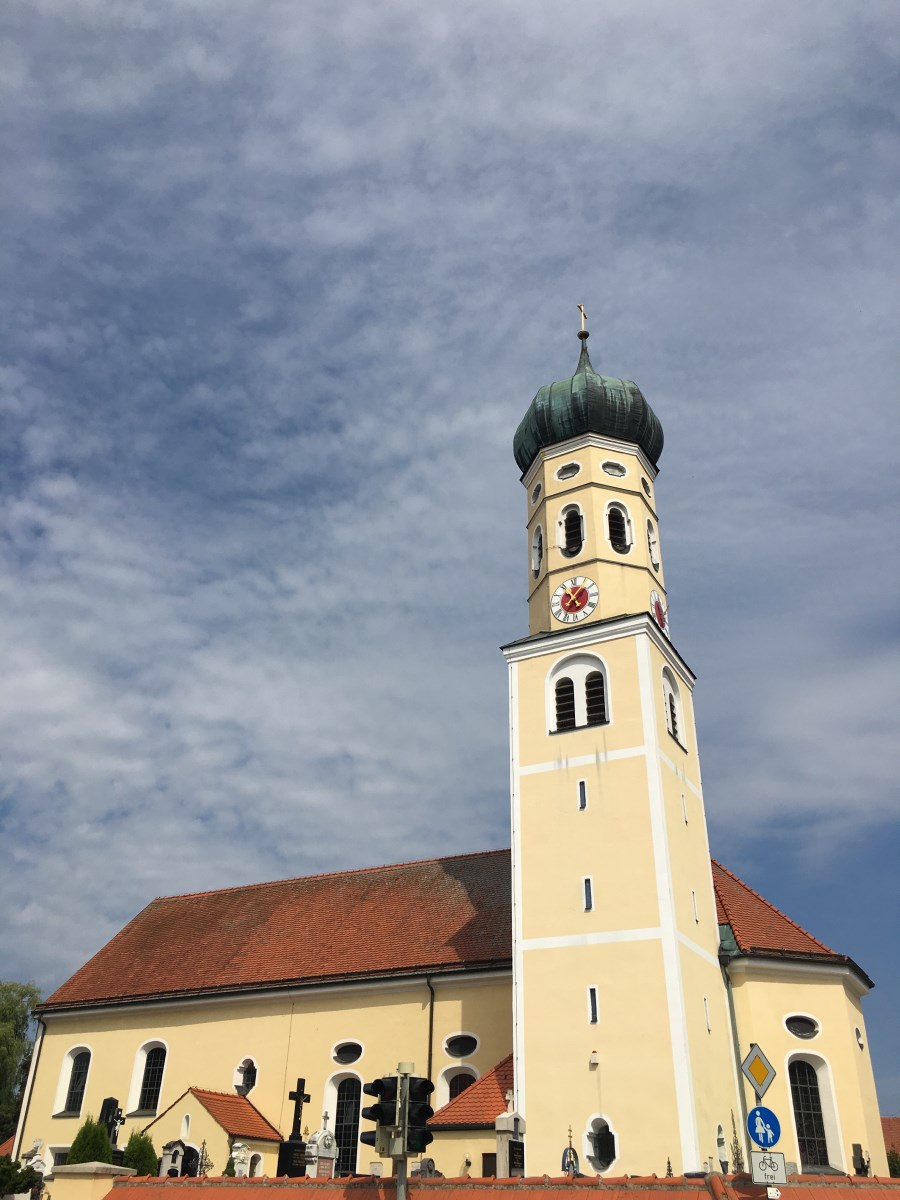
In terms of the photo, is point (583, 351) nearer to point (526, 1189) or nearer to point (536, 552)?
point (536, 552)

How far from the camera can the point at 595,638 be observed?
76.3 feet

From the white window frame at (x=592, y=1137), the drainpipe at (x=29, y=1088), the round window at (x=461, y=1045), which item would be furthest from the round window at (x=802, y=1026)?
the drainpipe at (x=29, y=1088)

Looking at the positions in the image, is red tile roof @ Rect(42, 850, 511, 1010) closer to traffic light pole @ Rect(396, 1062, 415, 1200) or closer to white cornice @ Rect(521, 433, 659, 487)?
white cornice @ Rect(521, 433, 659, 487)

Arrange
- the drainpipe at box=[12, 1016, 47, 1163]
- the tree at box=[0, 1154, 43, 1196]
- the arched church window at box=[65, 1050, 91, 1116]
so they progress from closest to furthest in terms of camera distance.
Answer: the tree at box=[0, 1154, 43, 1196]
the arched church window at box=[65, 1050, 91, 1116]
the drainpipe at box=[12, 1016, 47, 1163]

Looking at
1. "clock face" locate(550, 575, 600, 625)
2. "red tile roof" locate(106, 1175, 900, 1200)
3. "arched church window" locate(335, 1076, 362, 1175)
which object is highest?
"clock face" locate(550, 575, 600, 625)

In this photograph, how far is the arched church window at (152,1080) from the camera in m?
26.7

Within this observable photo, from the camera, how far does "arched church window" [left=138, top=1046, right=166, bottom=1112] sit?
87.5 feet

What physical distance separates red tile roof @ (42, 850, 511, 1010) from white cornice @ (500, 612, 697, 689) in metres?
6.69

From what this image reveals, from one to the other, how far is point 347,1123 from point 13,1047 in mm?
24720

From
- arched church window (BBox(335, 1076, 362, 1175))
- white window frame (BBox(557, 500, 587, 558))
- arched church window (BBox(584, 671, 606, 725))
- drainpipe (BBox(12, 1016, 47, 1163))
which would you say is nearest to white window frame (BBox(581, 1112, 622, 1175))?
arched church window (BBox(335, 1076, 362, 1175))

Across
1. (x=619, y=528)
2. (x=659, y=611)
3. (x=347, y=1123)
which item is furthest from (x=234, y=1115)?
(x=619, y=528)

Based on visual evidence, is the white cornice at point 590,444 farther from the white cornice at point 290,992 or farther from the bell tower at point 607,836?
the white cornice at point 290,992

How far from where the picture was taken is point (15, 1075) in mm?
41906

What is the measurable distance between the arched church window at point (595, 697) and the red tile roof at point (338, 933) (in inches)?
219
